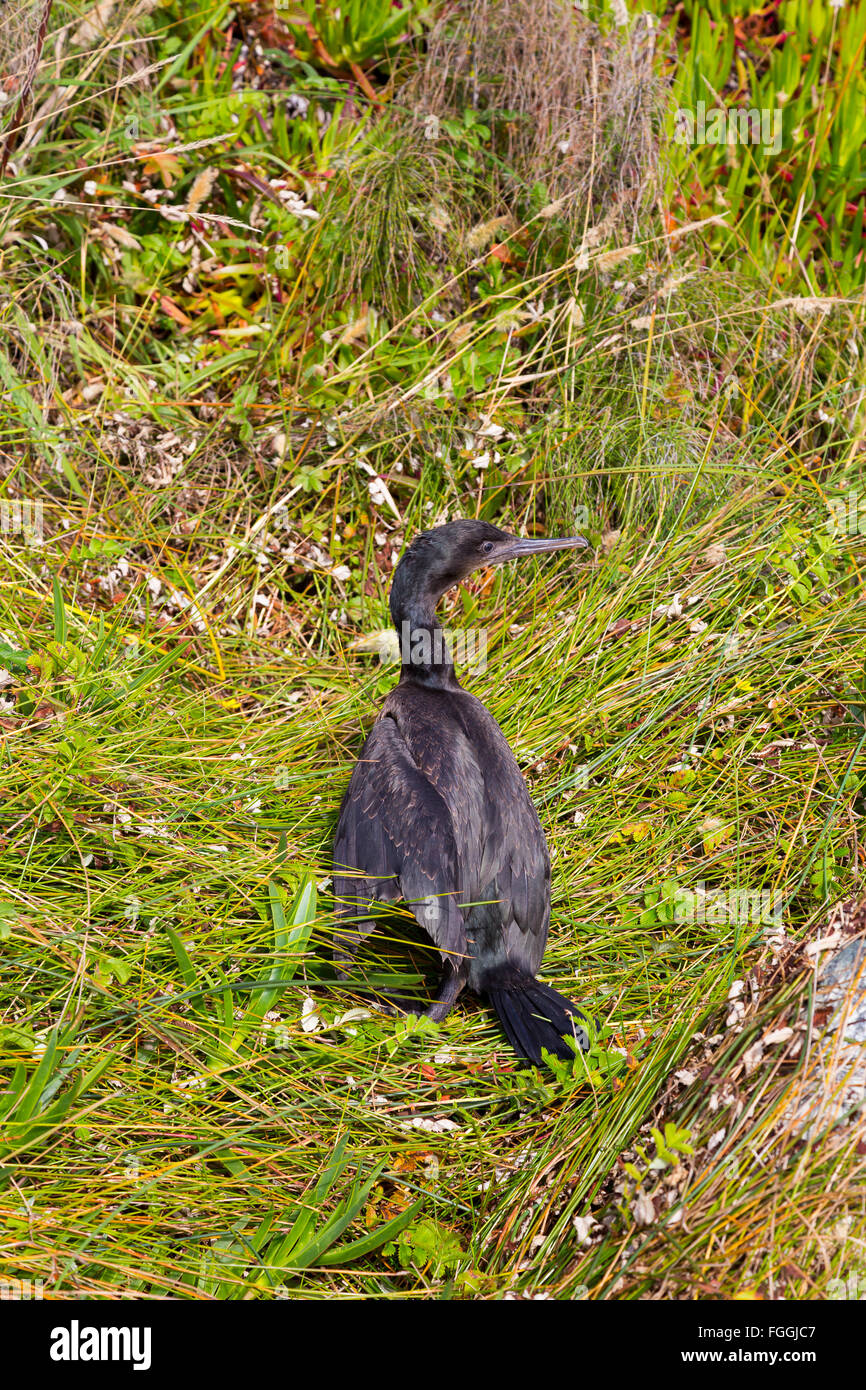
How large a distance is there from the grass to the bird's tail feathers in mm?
73

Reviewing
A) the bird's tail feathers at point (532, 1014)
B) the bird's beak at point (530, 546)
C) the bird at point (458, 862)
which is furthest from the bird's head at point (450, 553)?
the bird's tail feathers at point (532, 1014)

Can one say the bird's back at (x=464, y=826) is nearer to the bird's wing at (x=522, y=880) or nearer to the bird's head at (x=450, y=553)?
the bird's wing at (x=522, y=880)

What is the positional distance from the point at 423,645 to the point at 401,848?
73 cm

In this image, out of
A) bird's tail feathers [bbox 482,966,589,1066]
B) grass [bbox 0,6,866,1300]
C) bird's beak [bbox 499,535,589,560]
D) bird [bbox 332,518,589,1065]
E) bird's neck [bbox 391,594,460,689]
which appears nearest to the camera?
grass [bbox 0,6,866,1300]

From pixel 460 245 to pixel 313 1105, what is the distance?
11.3ft

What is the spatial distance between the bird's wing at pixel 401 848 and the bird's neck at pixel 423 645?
0.34m

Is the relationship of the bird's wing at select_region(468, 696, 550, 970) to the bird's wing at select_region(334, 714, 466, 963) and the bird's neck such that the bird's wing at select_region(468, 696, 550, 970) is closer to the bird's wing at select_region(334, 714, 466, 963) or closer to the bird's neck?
the bird's wing at select_region(334, 714, 466, 963)

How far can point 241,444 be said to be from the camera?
461cm

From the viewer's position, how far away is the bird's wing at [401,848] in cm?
307

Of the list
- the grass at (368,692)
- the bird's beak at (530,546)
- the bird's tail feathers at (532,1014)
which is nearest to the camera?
the grass at (368,692)

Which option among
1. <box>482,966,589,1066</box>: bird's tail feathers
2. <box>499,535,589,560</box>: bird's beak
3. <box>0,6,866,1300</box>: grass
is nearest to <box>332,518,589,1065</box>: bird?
<box>482,966,589,1066</box>: bird's tail feathers

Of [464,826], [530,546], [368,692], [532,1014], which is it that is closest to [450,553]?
[530,546]

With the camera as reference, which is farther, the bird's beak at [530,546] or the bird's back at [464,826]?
the bird's beak at [530,546]

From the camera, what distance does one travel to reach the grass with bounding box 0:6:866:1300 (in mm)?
2447
